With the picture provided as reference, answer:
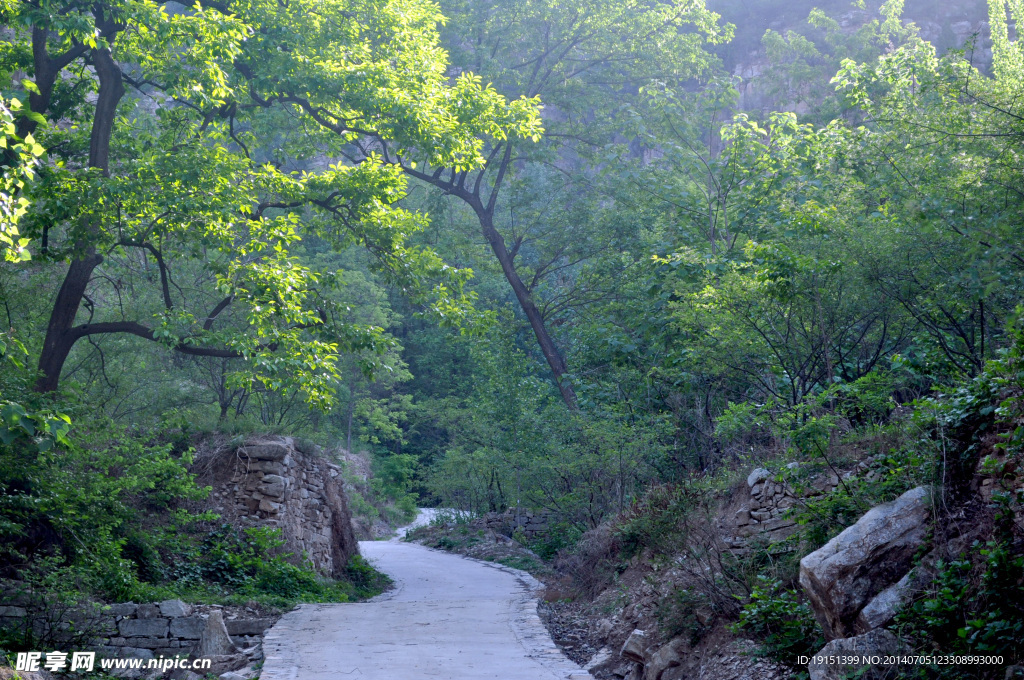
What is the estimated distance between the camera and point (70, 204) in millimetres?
8836

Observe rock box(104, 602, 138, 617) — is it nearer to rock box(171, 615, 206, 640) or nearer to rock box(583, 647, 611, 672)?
rock box(171, 615, 206, 640)

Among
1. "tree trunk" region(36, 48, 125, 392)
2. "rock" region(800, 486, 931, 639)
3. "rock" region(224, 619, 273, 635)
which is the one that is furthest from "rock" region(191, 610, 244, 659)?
"rock" region(800, 486, 931, 639)

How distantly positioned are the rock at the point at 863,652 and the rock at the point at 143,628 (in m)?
7.21

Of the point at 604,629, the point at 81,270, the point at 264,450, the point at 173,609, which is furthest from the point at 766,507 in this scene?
the point at 81,270

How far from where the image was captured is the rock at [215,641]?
854cm

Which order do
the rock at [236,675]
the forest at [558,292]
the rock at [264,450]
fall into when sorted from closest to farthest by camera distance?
1. the forest at [558,292]
2. the rock at [236,675]
3. the rock at [264,450]

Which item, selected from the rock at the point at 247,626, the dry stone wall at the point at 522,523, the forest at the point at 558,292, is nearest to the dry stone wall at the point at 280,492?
the forest at the point at 558,292

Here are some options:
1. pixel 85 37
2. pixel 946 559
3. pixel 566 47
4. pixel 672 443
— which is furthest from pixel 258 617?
pixel 566 47

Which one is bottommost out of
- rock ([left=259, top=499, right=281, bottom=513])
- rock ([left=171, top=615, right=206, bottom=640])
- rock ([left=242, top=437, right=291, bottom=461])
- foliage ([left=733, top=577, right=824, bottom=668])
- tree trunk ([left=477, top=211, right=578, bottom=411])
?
rock ([left=171, top=615, right=206, bottom=640])

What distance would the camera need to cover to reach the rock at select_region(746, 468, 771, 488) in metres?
7.36

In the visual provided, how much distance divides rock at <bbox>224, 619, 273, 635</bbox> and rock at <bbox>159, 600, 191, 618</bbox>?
2.04 feet

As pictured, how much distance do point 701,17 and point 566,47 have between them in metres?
3.45

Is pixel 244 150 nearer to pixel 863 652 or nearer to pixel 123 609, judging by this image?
pixel 123 609

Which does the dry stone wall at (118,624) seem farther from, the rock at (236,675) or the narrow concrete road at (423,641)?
the narrow concrete road at (423,641)
